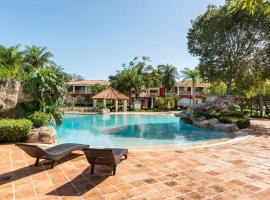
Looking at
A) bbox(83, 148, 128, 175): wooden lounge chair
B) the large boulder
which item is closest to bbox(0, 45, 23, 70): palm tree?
the large boulder

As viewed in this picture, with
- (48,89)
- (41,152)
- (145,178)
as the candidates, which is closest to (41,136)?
(48,89)

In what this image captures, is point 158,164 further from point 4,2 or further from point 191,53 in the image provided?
point 191,53

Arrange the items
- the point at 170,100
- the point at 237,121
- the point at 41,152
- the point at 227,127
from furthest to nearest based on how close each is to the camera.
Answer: the point at 170,100 → the point at 237,121 → the point at 227,127 → the point at 41,152

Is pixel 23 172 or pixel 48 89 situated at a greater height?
pixel 48 89

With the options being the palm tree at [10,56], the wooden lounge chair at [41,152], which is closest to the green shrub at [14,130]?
the wooden lounge chair at [41,152]

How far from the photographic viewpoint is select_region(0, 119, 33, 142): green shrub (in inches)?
328

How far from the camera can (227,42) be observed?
66.0 feet

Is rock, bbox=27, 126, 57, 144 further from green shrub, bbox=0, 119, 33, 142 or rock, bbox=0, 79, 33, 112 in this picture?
rock, bbox=0, 79, 33, 112

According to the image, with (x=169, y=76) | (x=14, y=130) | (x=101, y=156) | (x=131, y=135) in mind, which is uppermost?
(x=169, y=76)

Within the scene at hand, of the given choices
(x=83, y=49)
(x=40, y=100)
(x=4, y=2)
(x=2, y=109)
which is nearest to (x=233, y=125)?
(x=40, y=100)

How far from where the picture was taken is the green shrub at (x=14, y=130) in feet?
27.3

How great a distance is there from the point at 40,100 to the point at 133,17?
38.2 feet

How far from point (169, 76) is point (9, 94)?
41302 millimetres

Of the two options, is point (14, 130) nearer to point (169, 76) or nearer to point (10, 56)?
point (10, 56)
